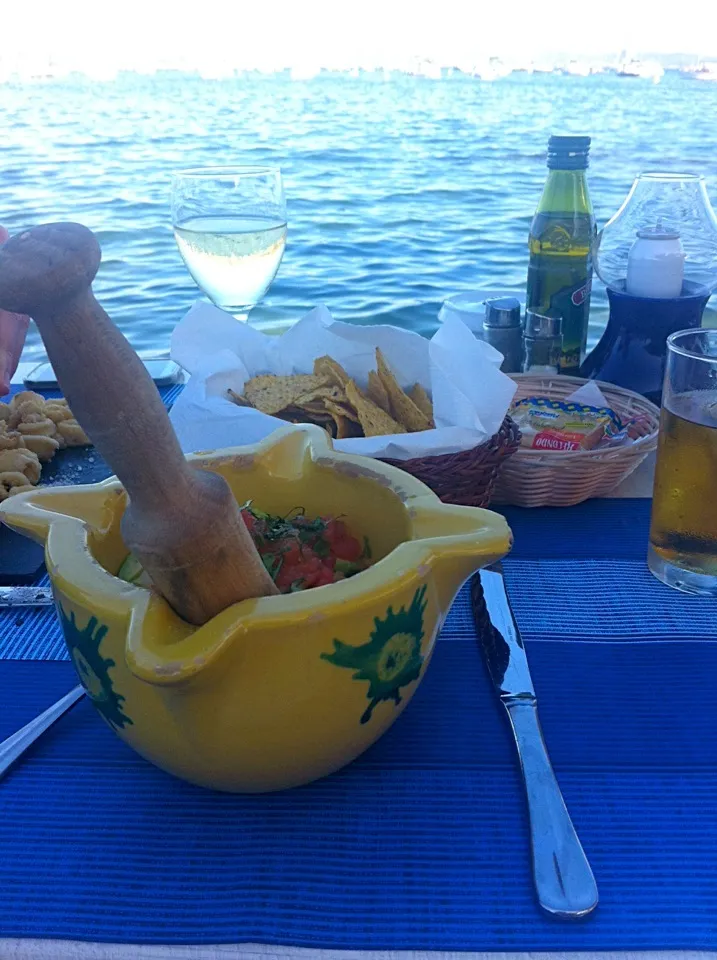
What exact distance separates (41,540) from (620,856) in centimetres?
42

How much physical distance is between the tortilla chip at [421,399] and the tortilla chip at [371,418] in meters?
0.05

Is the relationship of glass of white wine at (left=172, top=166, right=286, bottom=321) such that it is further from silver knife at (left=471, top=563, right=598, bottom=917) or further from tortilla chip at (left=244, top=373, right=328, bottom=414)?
silver knife at (left=471, top=563, right=598, bottom=917)

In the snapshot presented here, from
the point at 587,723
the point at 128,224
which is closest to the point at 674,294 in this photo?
the point at 587,723

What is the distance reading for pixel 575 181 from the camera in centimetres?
119

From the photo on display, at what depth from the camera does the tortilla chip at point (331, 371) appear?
975mm

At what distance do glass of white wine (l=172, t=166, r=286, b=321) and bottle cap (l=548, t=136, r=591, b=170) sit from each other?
1.29ft

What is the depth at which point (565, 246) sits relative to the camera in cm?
117

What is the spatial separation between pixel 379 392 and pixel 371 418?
2.8 inches

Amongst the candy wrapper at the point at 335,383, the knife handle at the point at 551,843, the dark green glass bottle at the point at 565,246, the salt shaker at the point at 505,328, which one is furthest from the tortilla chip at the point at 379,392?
the knife handle at the point at 551,843

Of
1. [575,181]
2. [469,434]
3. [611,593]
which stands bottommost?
[611,593]

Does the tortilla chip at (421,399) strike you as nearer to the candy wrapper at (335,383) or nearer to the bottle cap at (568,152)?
the candy wrapper at (335,383)

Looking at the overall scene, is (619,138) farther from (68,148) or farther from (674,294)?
(674,294)

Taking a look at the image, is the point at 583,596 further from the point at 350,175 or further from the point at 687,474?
the point at 350,175

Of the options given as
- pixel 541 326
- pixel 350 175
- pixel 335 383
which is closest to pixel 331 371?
pixel 335 383
